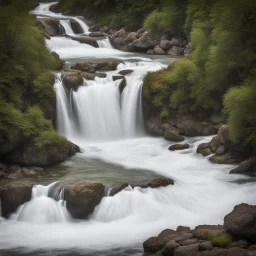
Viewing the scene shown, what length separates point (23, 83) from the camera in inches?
1084

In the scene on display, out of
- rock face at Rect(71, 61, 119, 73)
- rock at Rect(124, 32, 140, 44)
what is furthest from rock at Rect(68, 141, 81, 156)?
rock at Rect(124, 32, 140, 44)

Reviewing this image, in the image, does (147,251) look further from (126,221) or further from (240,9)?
(240,9)

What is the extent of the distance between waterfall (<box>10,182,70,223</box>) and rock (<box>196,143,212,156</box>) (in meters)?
8.49

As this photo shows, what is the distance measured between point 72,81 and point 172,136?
21.2 ft

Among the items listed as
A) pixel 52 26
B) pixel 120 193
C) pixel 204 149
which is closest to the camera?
pixel 120 193

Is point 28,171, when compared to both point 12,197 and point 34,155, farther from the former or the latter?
point 12,197

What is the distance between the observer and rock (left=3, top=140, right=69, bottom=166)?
81.7 feet

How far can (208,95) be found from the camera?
94.4 ft

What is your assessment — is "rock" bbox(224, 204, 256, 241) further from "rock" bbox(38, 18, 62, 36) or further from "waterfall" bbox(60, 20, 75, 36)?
"waterfall" bbox(60, 20, 75, 36)

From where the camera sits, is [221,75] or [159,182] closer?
[159,182]

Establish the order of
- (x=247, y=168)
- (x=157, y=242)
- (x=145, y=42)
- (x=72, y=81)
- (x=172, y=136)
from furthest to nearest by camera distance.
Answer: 1. (x=145, y=42)
2. (x=72, y=81)
3. (x=172, y=136)
4. (x=247, y=168)
5. (x=157, y=242)

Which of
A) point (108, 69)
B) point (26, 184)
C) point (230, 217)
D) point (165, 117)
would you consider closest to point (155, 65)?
point (108, 69)

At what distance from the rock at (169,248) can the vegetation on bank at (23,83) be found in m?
10.2

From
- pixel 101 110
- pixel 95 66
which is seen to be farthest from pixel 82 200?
pixel 95 66
